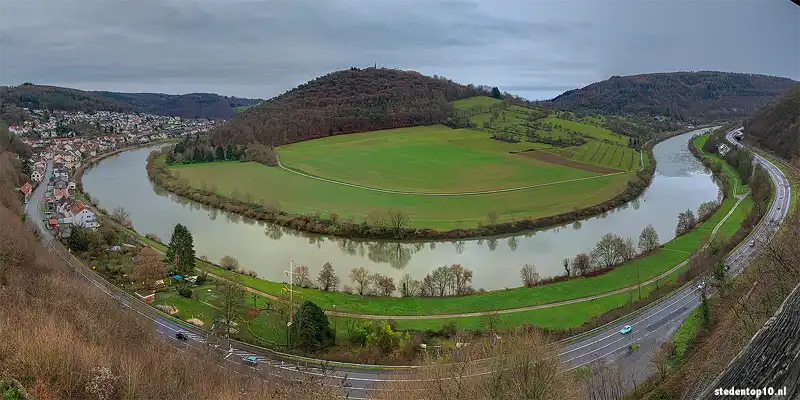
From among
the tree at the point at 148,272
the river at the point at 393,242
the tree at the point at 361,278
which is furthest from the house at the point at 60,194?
the tree at the point at 361,278

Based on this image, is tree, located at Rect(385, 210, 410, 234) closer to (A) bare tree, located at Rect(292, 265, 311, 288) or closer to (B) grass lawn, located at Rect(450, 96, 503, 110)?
(A) bare tree, located at Rect(292, 265, 311, 288)

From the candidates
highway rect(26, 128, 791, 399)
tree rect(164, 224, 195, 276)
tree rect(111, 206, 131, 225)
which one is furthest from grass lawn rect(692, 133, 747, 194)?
tree rect(111, 206, 131, 225)

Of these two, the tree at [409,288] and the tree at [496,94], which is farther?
the tree at [496,94]

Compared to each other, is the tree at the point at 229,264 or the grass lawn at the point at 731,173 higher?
the grass lawn at the point at 731,173

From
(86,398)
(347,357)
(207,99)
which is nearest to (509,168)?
(347,357)

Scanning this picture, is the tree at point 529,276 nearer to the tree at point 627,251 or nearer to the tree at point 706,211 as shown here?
the tree at point 627,251

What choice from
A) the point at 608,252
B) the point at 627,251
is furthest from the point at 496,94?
the point at 608,252
